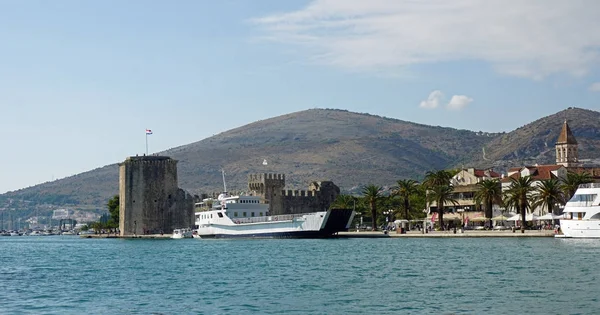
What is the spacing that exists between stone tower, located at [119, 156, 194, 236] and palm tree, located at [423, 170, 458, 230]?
2559 cm

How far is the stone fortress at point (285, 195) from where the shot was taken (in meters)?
91.7

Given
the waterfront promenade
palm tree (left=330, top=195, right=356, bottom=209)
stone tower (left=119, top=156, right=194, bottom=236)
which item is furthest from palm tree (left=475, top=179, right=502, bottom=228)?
stone tower (left=119, top=156, right=194, bottom=236)

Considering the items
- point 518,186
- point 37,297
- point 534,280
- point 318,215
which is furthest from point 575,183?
point 37,297

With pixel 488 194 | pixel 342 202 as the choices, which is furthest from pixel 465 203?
pixel 342 202

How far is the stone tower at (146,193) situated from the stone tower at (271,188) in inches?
322

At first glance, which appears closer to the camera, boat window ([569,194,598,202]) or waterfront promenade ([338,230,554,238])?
boat window ([569,194,598,202])

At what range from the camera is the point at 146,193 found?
90.3m

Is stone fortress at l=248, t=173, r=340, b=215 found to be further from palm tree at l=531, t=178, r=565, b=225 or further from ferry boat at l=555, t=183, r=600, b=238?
ferry boat at l=555, t=183, r=600, b=238

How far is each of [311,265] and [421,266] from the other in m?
5.18

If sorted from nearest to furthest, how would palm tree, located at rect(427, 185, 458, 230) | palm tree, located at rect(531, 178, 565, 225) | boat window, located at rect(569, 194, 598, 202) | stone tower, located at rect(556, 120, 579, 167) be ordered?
boat window, located at rect(569, 194, 598, 202)
palm tree, located at rect(531, 178, 565, 225)
palm tree, located at rect(427, 185, 458, 230)
stone tower, located at rect(556, 120, 579, 167)

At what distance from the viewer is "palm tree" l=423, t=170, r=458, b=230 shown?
246ft

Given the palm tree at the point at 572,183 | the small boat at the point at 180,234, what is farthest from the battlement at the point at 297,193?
the palm tree at the point at 572,183

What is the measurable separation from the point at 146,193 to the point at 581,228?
151ft

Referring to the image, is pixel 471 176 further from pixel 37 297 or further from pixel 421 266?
pixel 37 297
